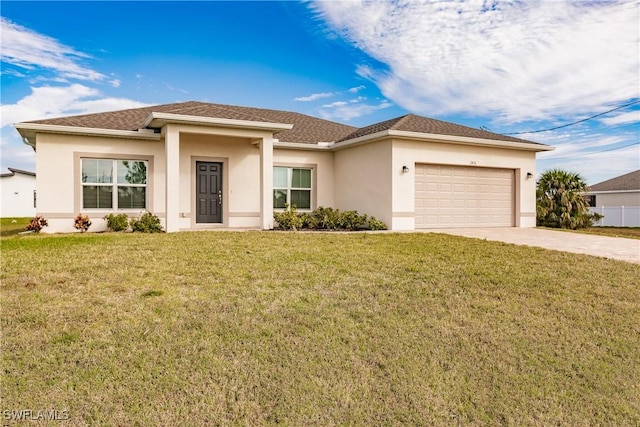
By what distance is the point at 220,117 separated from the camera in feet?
42.8

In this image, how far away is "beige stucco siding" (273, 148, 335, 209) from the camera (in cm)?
1594

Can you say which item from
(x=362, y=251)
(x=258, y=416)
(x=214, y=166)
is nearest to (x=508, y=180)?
(x=362, y=251)

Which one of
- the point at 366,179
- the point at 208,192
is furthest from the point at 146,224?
the point at 366,179

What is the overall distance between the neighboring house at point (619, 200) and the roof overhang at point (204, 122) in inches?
820

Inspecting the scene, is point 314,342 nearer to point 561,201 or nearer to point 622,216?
point 561,201

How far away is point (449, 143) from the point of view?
49.0 ft

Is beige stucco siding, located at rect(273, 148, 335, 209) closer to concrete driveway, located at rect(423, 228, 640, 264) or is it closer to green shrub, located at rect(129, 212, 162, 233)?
green shrub, located at rect(129, 212, 162, 233)

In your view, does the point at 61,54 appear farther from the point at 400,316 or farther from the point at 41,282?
the point at 400,316

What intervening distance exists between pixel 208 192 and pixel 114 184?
9.59 ft

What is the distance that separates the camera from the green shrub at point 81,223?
1271cm

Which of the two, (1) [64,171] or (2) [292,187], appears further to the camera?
(2) [292,187]

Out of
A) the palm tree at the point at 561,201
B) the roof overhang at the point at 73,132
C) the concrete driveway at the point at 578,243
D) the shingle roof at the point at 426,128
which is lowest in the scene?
the concrete driveway at the point at 578,243

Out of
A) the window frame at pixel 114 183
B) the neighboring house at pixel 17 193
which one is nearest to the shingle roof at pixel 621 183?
the window frame at pixel 114 183

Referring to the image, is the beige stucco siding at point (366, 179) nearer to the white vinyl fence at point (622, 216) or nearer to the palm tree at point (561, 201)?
the palm tree at point (561, 201)
